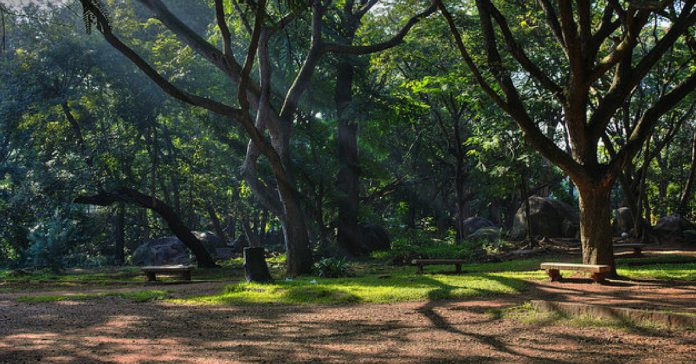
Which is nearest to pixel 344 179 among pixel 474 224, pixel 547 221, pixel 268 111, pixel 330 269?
pixel 268 111

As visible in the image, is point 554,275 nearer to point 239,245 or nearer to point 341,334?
point 341,334

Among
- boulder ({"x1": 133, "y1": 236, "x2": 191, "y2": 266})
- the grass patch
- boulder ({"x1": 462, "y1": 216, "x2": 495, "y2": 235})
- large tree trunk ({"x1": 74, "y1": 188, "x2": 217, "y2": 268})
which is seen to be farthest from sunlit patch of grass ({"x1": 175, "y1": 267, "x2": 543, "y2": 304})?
boulder ({"x1": 462, "y1": 216, "x2": 495, "y2": 235})

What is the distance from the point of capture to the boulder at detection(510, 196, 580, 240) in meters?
29.5

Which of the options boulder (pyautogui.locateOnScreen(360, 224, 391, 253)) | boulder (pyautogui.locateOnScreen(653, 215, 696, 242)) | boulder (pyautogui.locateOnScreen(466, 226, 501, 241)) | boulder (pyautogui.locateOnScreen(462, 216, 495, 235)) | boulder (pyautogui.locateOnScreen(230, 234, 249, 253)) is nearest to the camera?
boulder (pyautogui.locateOnScreen(653, 215, 696, 242))

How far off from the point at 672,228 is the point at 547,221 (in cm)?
543

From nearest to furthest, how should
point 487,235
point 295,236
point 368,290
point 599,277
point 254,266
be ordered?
point 599,277
point 368,290
point 254,266
point 295,236
point 487,235

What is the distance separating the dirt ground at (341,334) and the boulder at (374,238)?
599 inches

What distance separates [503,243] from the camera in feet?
86.7

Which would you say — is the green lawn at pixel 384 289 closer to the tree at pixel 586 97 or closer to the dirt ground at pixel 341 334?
the dirt ground at pixel 341 334

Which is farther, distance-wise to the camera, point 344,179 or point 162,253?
point 162,253

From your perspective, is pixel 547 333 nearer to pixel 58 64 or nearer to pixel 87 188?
pixel 87 188

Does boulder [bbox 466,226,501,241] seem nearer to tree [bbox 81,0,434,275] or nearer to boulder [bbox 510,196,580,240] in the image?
boulder [bbox 510,196,580,240]

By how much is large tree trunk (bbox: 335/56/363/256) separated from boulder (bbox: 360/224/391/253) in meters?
0.98

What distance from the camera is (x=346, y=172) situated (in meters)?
26.1
